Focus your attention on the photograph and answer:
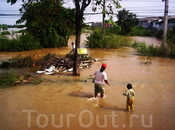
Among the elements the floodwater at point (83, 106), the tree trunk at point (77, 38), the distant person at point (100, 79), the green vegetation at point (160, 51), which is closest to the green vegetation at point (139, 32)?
the green vegetation at point (160, 51)

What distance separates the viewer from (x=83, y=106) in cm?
589

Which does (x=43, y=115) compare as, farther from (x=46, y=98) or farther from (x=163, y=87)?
(x=163, y=87)

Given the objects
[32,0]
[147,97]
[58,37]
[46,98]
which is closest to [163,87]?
[147,97]

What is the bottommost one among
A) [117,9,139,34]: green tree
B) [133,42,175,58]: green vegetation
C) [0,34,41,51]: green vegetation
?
[133,42,175,58]: green vegetation

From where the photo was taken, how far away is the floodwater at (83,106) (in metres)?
4.77

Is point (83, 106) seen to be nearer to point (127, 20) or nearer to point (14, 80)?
point (14, 80)

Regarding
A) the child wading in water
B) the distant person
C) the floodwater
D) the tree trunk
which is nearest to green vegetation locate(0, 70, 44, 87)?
the floodwater

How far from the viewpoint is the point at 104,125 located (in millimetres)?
4691

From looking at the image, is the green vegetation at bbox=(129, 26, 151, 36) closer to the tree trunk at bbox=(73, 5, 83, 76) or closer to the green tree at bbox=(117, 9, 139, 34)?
the green tree at bbox=(117, 9, 139, 34)

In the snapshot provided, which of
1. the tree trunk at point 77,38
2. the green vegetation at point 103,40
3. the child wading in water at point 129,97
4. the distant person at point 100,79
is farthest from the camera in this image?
the green vegetation at point 103,40

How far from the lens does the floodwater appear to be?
15.6ft

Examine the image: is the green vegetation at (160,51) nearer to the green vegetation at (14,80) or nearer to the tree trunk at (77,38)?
the tree trunk at (77,38)

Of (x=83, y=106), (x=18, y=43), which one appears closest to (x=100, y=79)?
(x=83, y=106)

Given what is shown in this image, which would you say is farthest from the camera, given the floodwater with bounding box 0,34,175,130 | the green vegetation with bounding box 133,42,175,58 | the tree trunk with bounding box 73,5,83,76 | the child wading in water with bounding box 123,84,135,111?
the green vegetation with bounding box 133,42,175,58
